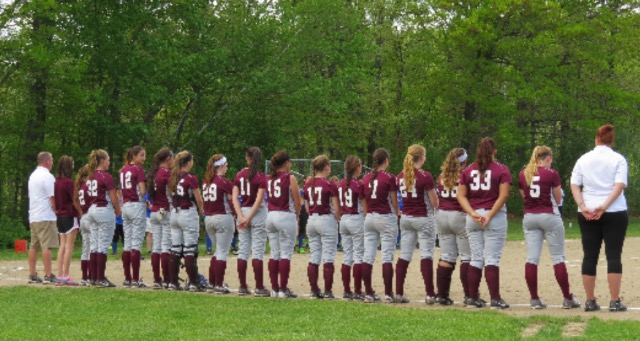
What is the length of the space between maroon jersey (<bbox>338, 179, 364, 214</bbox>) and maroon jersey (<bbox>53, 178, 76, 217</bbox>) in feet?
15.6

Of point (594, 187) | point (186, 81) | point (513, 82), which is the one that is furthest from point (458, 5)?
point (594, 187)

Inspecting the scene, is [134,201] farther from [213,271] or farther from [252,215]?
[252,215]

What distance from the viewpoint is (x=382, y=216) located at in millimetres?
14180

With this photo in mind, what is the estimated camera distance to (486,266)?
13055 mm

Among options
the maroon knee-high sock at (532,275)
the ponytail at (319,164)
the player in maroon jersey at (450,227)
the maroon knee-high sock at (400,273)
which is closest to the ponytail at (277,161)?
the ponytail at (319,164)

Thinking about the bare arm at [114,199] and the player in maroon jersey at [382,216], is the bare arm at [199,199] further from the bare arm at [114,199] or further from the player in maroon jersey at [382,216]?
the player in maroon jersey at [382,216]

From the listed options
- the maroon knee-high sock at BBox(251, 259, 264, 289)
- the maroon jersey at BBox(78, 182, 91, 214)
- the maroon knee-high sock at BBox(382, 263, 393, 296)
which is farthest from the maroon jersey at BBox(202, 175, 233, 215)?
the maroon knee-high sock at BBox(382, 263, 393, 296)

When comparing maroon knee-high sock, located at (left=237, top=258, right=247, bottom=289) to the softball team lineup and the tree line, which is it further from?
the tree line

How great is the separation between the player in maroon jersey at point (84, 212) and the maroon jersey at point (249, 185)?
2.76 meters

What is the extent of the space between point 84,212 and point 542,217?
7.51 metres

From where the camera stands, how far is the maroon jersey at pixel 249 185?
14891 millimetres

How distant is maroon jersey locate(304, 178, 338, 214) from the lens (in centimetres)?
1445

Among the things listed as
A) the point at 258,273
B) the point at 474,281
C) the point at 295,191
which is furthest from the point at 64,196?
the point at 474,281

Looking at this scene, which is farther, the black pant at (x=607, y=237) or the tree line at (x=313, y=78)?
the tree line at (x=313, y=78)
